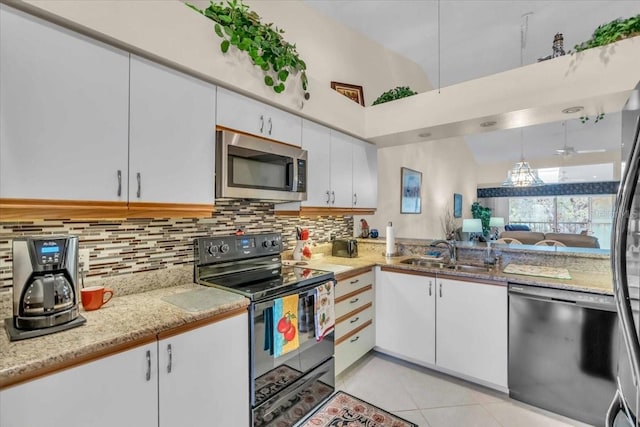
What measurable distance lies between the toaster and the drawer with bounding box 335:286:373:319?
1.47 ft

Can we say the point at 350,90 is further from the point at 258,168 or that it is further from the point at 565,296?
the point at 565,296

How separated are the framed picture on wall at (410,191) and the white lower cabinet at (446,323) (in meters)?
2.12

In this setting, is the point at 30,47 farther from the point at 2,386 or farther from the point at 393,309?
the point at 393,309

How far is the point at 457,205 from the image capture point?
7.29 metres

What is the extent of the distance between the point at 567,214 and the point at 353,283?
922 centimetres

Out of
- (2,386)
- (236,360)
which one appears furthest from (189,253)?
(2,386)

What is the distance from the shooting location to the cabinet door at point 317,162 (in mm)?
2420

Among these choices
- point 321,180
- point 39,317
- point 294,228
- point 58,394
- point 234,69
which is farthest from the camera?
point 294,228

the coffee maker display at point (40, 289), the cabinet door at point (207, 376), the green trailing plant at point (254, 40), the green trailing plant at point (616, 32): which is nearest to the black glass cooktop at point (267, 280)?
the cabinet door at point (207, 376)

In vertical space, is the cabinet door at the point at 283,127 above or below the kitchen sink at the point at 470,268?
above

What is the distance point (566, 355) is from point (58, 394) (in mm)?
2605

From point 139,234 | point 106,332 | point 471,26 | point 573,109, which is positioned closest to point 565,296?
point 573,109

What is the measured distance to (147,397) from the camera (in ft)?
3.97

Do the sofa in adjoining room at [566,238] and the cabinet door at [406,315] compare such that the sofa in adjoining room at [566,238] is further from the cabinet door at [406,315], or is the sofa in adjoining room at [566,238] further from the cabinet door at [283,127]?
the cabinet door at [283,127]
